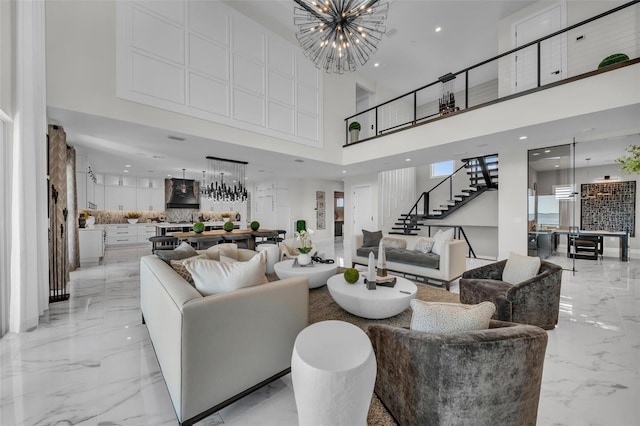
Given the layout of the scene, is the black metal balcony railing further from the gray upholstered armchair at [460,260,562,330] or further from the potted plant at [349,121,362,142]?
the gray upholstered armchair at [460,260,562,330]

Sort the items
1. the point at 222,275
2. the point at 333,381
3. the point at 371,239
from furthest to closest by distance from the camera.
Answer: the point at 371,239
the point at 222,275
the point at 333,381

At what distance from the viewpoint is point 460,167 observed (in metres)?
7.93

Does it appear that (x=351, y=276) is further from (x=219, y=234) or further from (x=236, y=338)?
(x=219, y=234)

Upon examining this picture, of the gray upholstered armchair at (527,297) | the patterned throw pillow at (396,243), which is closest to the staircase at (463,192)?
the patterned throw pillow at (396,243)

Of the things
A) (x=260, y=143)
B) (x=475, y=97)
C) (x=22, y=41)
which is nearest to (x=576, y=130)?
(x=475, y=97)

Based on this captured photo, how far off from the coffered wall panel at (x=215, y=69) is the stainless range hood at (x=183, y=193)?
6641 mm

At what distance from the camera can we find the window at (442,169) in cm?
861

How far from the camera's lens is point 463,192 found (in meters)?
7.73

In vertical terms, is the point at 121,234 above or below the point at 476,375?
below

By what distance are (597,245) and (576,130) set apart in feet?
13.8

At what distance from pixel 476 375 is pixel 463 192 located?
7.78 meters

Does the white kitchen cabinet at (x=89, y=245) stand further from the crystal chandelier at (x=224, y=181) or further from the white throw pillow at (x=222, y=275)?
the white throw pillow at (x=222, y=275)

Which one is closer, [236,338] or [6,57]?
[236,338]

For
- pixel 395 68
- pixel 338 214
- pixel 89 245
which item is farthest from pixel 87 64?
pixel 338 214
